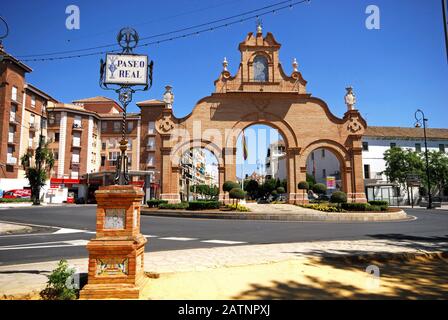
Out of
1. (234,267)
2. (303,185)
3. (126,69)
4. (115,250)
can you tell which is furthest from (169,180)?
(115,250)

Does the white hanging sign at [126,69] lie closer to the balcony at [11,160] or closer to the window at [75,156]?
the balcony at [11,160]

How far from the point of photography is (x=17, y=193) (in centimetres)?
4259

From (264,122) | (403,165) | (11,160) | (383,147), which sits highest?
(383,147)

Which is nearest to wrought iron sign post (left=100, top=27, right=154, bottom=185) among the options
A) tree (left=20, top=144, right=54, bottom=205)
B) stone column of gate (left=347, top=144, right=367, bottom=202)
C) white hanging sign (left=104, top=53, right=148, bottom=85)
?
white hanging sign (left=104, top=53, right=148, bottom=85)

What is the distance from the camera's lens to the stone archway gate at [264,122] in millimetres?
29484

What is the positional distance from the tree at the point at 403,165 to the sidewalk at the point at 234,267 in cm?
4063

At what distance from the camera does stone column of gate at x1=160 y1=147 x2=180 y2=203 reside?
2862 cm

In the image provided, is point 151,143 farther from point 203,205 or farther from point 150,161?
point 203,205

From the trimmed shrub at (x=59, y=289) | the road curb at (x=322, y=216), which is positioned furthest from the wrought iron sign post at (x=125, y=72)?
the road curb at (x=322, y=216)

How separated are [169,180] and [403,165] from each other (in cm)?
3628

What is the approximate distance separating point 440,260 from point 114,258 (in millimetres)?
7898

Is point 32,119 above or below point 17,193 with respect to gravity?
above

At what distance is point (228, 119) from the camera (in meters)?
30.1
